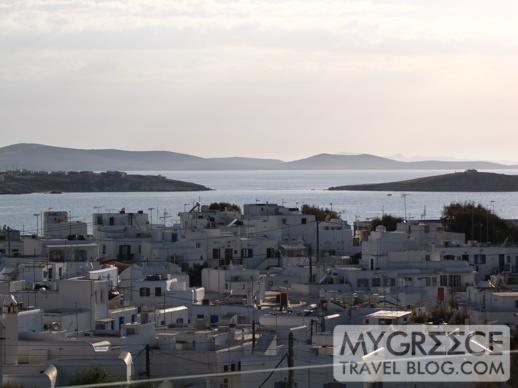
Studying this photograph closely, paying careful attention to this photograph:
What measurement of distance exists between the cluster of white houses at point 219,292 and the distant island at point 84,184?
8929 centimetres

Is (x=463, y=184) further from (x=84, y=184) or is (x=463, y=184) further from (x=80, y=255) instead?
(x=80, y=255)

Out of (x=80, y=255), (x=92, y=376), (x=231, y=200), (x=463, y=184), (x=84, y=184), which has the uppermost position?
(x=84, y=184)

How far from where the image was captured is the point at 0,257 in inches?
1025

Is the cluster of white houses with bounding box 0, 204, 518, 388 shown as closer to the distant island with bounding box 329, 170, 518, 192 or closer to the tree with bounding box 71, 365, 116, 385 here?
the tree with bounding box 71, 365, 116, 385

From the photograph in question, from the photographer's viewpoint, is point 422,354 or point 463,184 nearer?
point 422,354

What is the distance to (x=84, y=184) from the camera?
131 meters

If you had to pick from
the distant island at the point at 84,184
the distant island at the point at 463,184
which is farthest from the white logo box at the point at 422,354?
the distant island at the point at 84,184

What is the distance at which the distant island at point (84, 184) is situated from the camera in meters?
127

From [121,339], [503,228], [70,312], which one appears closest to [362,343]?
[121,339]

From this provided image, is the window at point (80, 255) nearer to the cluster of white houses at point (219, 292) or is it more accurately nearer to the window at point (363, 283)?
the cluster of white houses at point (219, 292)

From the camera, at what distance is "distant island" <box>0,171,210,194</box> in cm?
12719

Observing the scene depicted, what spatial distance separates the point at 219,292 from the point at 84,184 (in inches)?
4283

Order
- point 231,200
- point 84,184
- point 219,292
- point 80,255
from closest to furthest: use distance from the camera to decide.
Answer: point 219,292
point 80,255
point 231,200
point 84,184

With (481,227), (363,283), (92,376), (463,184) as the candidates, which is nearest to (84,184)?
(463,184)
